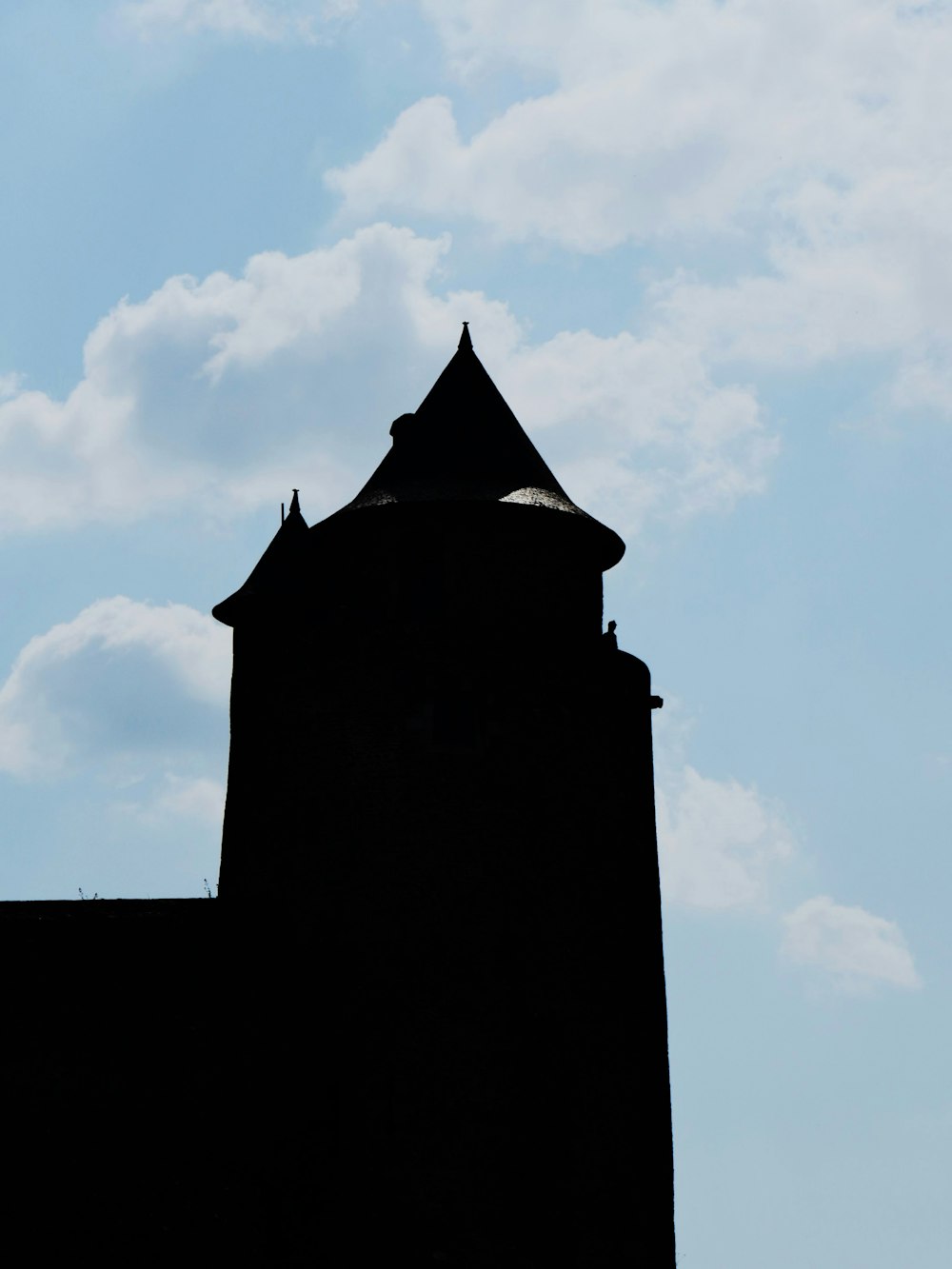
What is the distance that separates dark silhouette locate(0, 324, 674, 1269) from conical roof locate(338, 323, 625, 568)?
0.31 feet

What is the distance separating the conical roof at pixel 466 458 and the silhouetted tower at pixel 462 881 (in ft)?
0.19

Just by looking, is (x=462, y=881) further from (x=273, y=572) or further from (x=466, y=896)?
(x=273, y=572)

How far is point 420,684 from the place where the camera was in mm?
28984

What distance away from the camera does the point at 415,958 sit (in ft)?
89.9

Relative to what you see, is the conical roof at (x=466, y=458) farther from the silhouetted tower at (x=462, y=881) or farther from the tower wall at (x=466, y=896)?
the tower wall at (x=466, y=896)

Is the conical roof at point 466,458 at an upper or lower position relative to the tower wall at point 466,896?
upper

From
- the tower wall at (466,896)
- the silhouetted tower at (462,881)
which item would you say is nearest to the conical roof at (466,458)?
the silhouetted tower at (462,881)

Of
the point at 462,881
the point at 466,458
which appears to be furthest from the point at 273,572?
the point at 462,881

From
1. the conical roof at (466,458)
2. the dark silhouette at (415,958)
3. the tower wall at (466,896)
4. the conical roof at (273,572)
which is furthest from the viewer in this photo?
the conical roof at (273,572)

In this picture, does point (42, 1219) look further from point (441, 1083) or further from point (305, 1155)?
point (441, 1083)

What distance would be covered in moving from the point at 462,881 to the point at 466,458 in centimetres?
702

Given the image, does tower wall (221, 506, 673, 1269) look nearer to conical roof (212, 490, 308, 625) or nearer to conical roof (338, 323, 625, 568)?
conical roof (338, 323, 625, 568)

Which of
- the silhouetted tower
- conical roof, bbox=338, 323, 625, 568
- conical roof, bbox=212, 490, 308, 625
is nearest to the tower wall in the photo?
the silhouetted tower

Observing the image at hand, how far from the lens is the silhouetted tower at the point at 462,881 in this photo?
86.9 feet
